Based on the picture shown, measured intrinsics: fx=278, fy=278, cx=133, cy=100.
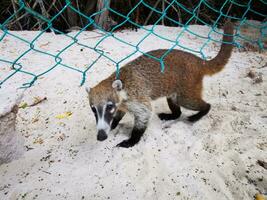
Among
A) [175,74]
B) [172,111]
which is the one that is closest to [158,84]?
[175,74]

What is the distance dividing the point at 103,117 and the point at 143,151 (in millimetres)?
490

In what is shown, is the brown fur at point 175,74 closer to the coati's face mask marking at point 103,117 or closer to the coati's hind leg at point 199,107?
the coati's hind leg at point 199,107

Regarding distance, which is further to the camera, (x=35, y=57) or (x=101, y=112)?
(x=35, y=57)

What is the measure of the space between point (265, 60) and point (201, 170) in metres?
2.51

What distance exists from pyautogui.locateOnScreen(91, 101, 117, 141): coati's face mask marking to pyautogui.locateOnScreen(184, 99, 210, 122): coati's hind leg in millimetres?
897

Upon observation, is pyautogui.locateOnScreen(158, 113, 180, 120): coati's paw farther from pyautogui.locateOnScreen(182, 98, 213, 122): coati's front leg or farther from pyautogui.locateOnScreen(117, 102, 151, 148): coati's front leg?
pyautogui.locateOnScreen(117, 102, 151, 148): coati's front leg

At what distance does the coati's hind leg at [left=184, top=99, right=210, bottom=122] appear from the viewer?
293cm

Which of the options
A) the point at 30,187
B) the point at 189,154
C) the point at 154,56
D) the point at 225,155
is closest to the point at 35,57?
the point at 154,56

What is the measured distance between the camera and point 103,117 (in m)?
2.46

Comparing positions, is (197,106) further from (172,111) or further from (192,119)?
(172,111)

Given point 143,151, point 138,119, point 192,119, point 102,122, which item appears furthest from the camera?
point 192,119

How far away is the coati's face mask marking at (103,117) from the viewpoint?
2418mm

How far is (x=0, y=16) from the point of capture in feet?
17.1

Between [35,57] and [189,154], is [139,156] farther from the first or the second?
[35,57]
